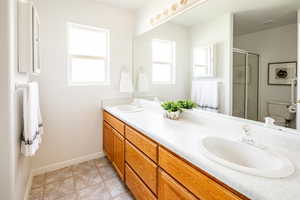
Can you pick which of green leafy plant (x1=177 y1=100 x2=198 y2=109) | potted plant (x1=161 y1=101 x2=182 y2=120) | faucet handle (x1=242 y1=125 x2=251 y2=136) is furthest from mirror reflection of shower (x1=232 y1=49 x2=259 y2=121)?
potted plant (x1=161 y1=101 x2=182 y2=120)

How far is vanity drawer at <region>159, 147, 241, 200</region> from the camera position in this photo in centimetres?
74

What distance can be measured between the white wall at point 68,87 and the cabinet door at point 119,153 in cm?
72

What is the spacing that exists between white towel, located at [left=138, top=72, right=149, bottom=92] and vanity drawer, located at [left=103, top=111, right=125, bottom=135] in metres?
0.70

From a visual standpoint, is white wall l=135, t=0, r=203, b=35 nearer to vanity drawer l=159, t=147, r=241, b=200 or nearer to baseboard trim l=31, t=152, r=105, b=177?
vanity drawer l=159, t=147, r=241, b=200

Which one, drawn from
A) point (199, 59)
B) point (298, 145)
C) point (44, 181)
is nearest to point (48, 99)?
point (44, 181)

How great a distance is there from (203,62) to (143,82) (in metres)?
1.23

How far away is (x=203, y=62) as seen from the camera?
64.0 inches

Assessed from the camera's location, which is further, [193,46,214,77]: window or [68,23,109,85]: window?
[68,23,109,85]: window

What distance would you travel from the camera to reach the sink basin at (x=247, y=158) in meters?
0.73

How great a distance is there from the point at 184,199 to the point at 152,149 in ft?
1.40

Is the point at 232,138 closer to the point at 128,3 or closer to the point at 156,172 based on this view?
the point at 156,172

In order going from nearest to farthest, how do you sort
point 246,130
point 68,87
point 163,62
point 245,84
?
point 246,130 < point 245,84 < point 163,62 < point 68,87

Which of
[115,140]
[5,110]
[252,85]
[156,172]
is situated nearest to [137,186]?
[156,172]

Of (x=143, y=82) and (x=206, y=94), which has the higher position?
(x=143, y=82)
